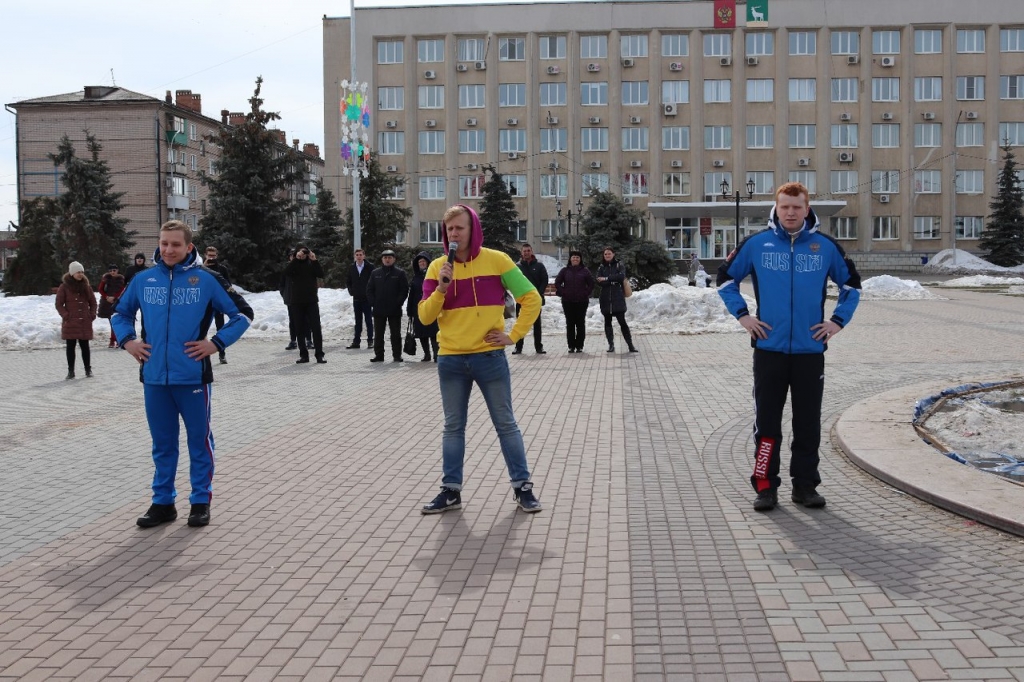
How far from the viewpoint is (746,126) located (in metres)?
71.1

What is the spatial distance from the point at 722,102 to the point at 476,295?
67.9 meters

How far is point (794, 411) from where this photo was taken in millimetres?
6641

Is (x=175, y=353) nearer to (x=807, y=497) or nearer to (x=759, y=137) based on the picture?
(x=807, y=497)

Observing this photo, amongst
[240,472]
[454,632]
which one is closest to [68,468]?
[240,472]

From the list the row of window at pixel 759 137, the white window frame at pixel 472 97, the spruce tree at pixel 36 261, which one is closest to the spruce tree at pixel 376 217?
the spruce tree at pixel 36 261

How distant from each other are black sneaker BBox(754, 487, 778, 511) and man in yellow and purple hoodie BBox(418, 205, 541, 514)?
1.35 metres

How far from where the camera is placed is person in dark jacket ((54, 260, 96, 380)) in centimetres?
1586

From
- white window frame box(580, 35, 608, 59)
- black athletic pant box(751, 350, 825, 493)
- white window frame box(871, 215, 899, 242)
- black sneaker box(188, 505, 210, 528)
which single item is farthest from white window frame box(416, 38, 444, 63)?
black sneaker box(188, 505, 210, 528)

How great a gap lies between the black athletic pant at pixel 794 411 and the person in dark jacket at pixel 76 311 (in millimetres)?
12079

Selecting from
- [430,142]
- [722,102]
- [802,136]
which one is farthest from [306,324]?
[802,136]

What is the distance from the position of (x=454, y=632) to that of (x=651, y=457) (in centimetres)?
426

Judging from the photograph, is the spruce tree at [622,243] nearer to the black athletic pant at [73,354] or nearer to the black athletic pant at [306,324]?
the black athletic pant at [306,324]

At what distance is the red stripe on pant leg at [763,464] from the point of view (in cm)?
651

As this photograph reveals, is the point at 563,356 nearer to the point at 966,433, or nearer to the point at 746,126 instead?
the point at 966,433
